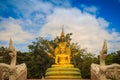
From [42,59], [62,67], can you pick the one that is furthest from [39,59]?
[62,67]

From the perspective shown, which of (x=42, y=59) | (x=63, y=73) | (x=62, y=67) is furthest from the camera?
(x=42, y=59)

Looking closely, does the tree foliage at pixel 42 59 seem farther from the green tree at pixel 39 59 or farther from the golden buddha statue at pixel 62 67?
the golden buddha statue at pixel 62 67

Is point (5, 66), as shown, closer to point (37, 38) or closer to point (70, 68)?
point (70, 68)

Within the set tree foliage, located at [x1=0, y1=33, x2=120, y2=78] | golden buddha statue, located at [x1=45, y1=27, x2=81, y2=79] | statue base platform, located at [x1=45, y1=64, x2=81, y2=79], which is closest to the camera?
statue base platform, located at [x1=45, y1=64, x2=81, y2=79]

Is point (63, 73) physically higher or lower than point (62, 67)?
lower

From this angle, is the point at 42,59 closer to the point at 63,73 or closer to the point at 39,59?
the point at 39,59

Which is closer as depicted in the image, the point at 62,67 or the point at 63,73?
the point at 63,73

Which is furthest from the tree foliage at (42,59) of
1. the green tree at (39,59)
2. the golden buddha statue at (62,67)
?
the golden buddha statue at (62,67)

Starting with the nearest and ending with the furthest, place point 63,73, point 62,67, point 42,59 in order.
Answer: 1. point 63,73
2. point 62,67
3. point 42,59

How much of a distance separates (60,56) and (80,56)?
44.0 feet

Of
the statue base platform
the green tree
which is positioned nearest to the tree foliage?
the green tree

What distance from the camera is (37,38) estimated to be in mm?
37812

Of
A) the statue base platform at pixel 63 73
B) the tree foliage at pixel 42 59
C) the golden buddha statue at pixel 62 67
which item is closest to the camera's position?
the statue base platform at pixel 63 73

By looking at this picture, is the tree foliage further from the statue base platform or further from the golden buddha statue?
the statue base platform
